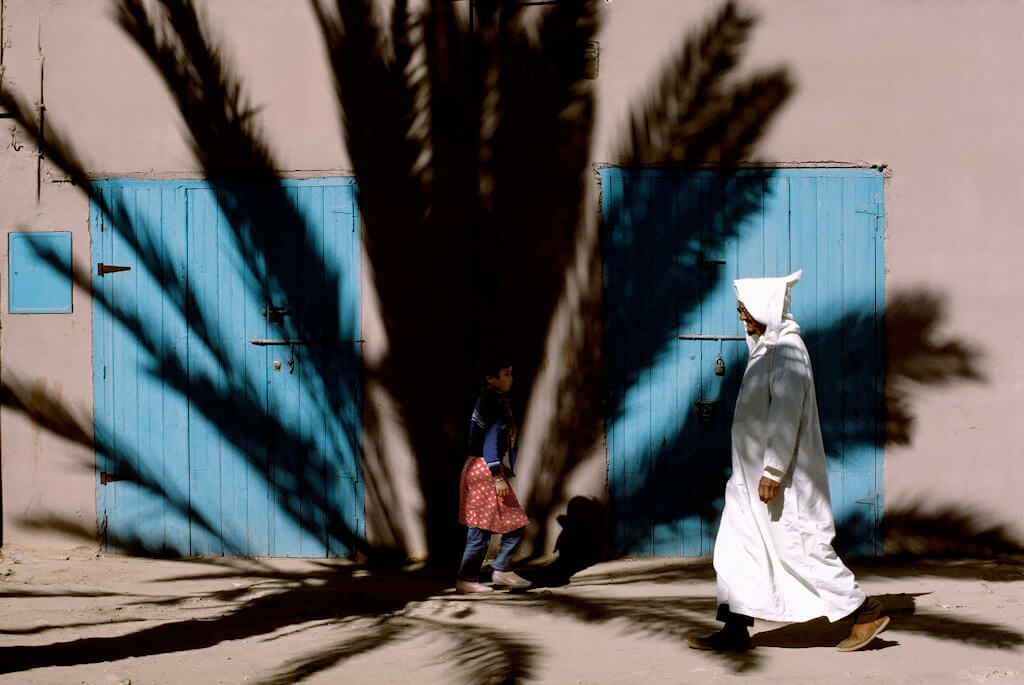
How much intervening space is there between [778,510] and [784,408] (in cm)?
49

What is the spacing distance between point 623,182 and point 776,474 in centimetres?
282

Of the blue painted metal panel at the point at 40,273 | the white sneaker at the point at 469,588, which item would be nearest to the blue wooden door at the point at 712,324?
the white sneaker at the point at 469,588

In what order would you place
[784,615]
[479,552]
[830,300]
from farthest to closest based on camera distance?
[830,300] < [479,552] < [784,615]

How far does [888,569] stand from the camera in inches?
265

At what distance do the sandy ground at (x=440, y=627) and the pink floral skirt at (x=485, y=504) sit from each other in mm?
446

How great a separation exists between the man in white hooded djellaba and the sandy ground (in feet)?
0.80

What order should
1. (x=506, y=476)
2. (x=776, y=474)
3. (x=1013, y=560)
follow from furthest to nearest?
(x=1013, y=560), (x=506, y=476), (x=776, y=474)

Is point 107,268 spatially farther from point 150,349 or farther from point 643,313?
point 643,313

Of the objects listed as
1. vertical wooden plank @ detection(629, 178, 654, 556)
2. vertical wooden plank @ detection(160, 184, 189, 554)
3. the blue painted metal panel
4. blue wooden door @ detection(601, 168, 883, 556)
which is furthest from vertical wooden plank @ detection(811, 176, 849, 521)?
the blue painted metal panel

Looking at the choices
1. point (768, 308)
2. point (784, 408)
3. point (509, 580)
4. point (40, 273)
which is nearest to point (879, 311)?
point (768, 308)

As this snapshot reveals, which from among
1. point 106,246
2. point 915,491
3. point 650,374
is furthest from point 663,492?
point 106,246

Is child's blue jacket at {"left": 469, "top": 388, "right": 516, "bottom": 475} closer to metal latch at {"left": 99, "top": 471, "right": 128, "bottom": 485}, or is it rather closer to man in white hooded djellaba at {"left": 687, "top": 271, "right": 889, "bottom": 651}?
man in white hooded djellaba at {"left": 687, "top": 271, "right": 889, "bottom": 651}

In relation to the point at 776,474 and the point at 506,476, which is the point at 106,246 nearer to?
the point at 506,476

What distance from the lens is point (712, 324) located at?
22.8 ft
